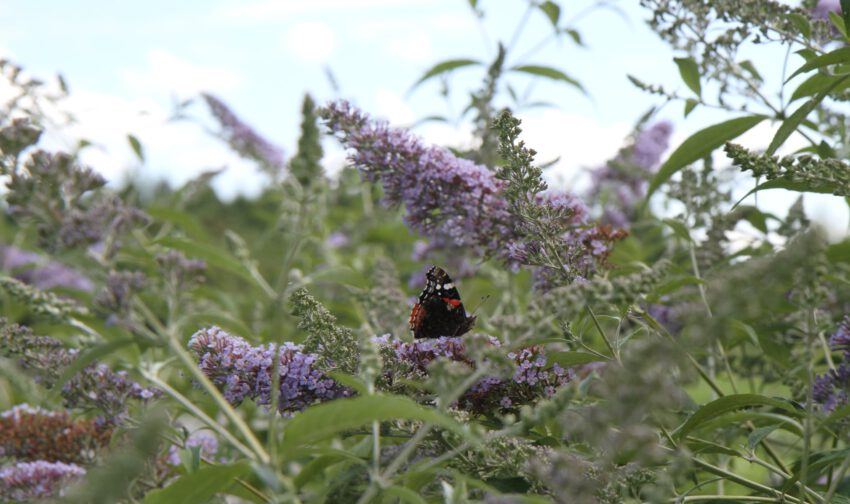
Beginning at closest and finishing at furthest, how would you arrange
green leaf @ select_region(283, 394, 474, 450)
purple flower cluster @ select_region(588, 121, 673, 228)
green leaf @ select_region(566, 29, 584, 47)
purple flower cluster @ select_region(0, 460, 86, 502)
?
green leaf @ select_region(283, 394, 474, 450), purple flower cluster @ select_region(0, 460, 86, 502), green leaf @ select_region(566, 29, 584, 47), purple flower cluster @ select_region(588, 121, 673, 228)

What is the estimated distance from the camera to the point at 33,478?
2.29 metres

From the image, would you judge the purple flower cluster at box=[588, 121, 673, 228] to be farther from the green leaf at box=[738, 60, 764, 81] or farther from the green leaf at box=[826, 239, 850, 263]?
the green leaf at box=[826, 239, 850, 263]

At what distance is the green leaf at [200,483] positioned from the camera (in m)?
1.39

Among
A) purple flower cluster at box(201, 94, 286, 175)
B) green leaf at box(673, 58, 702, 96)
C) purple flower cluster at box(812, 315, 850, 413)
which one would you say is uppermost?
purple flower cluster at box(201, 94, 286, 175)

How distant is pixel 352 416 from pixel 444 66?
2700 millimetres

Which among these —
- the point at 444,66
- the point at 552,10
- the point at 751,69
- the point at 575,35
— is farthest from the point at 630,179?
the point at 751,69

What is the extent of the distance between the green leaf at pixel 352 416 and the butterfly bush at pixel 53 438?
4.49ft

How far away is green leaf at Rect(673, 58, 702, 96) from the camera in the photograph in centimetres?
252

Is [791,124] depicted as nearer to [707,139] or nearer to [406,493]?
[707,139]

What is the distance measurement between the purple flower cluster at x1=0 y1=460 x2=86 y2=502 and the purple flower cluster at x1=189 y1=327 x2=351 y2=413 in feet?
2.30

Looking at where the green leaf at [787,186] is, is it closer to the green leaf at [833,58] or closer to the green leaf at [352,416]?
the green leaf at [833,58]

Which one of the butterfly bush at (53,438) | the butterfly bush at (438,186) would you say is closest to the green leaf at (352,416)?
the butterfly bush at (438,186)

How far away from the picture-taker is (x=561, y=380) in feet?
6.33

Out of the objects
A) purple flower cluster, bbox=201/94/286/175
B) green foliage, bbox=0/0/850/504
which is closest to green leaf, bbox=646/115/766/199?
green foliage, bbox=0/0/850/504
